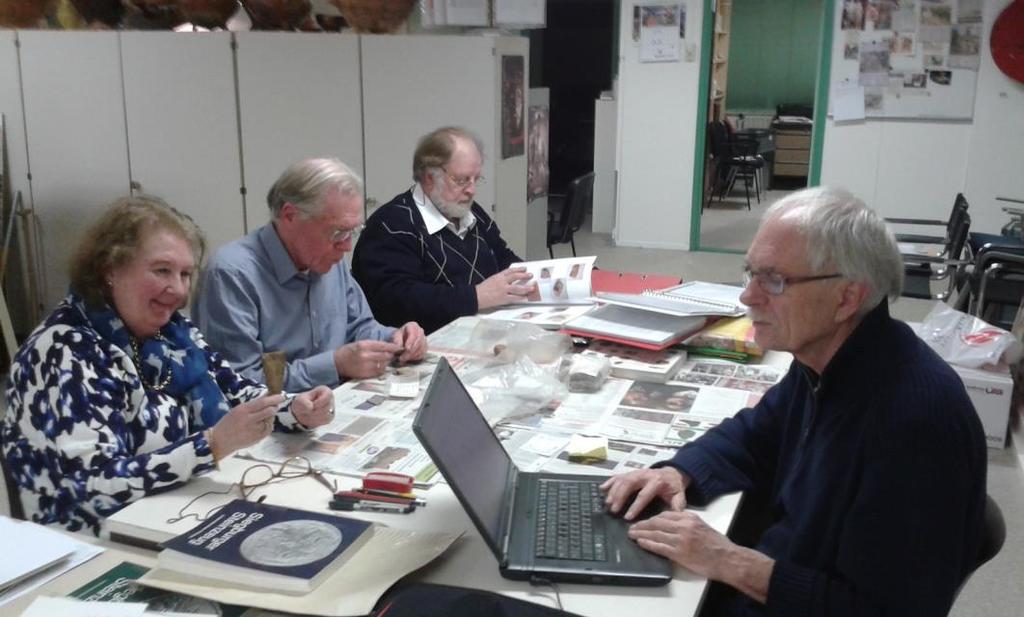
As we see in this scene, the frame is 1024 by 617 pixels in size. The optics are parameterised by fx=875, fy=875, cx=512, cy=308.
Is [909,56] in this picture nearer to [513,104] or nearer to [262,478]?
[513,104]

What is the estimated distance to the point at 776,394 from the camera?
172 centimetres

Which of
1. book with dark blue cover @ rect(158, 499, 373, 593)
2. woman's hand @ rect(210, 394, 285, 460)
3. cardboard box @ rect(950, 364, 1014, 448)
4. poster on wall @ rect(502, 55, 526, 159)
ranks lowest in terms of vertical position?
cardboard box @ rect(950, 364, 1014, 448)

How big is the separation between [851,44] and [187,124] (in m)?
4.54

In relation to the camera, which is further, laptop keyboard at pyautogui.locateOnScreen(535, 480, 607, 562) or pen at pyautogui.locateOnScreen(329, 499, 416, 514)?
pen at pyautogui.locateOnScreen(329, 499, 416, 514)

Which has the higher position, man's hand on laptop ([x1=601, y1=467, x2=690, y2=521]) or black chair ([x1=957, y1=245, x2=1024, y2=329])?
man's hand on laptop ([x1=601, y1=467, x2=690, y2=521])

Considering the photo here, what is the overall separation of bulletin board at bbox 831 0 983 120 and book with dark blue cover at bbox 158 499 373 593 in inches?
232

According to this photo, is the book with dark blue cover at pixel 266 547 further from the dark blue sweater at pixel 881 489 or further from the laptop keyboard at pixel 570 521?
the dark blue sweater at pixel 881 489

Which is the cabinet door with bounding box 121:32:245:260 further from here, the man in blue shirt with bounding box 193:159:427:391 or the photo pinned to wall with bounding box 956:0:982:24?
the photo pinned to wall with bounding box 956:0:982:24

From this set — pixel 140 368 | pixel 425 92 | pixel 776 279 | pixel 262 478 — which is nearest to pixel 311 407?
pixel 262 478

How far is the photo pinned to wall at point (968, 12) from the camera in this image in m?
5.88

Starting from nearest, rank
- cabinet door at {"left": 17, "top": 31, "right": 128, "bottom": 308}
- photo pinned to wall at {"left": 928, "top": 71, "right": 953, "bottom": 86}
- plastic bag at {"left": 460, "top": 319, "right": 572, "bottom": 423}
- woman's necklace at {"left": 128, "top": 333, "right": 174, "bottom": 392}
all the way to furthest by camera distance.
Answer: woman's necklace at {"left": 128, "top": 333, "right": 174, "bottom": 392}
plastic bag at {"left": 460, "top": 319, "right": 572, "bottom": 423}
cabinet door at {"left": 17, "top": 31, "right": 128, "bottom": 308}
photo pinned to wall at {"left": 928, "top": 71, "right": 953, "bottom": 86}

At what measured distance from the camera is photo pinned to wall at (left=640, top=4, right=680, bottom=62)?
6.62 metres

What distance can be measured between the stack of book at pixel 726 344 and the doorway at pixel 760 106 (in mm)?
6380

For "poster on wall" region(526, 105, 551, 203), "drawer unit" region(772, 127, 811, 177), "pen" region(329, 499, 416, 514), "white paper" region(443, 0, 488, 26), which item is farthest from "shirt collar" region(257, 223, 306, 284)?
"drawer unit" region(772, 127, 811, 177)
